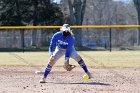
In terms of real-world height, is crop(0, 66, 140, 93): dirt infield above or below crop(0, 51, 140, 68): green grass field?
above

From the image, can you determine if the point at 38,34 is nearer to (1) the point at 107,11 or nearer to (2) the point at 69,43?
(2) the point at 69,43

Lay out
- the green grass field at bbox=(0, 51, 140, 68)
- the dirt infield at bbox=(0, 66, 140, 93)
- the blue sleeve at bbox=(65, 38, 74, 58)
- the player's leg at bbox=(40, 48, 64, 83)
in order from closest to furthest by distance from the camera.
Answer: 1. the dirt infield at bbox=(0, 66, 140, 93)
2. the blue sleeve at bbox=(65, 38, 74, 58)
3. the player's leg at bbox=(40, 48, 64, 83)
4. the green grass field at bbox=(0, 51, 140, 68)

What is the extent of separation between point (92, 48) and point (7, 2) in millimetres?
14363

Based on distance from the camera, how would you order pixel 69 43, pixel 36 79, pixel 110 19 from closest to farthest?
pixel 69 43 < pixel 36 79 < pixel 110 19

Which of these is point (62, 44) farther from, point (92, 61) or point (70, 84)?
point (92, 61)

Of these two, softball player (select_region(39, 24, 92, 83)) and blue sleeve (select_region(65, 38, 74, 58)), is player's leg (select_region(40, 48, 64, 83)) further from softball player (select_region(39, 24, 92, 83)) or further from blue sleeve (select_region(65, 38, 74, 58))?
blue sleeve (select_region(65, 38, 74, 58))

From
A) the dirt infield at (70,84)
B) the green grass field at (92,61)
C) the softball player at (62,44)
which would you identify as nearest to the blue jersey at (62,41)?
the softball player at (62,44)

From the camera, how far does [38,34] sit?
3609 centimetres

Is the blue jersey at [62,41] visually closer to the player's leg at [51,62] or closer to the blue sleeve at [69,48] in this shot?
the blue sleeve at [69,48]

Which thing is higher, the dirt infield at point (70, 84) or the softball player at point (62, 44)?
the softball player at point (62, 44)

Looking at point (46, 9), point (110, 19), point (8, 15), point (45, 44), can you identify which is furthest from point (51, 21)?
point (110, 19)

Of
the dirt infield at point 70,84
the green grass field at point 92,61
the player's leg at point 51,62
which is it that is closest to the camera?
the dirt infield at point 70,84

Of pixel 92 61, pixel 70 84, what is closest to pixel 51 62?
pixel 70 84

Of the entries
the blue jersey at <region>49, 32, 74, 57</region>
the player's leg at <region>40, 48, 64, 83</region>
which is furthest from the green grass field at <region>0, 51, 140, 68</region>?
the blue jersey at <region>49, 32, 74, 57</region>
